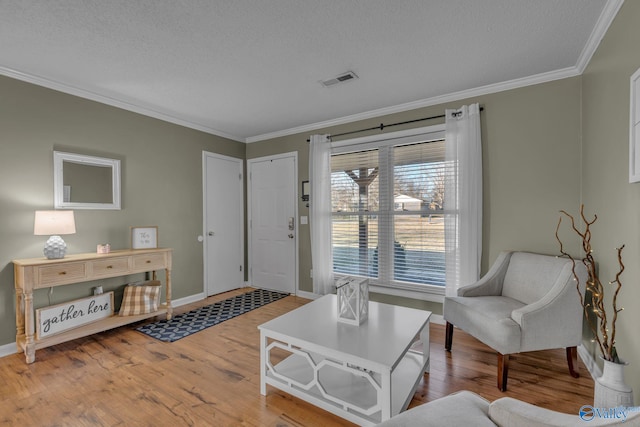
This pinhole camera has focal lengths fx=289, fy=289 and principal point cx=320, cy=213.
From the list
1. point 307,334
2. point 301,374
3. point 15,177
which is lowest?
point 301,374

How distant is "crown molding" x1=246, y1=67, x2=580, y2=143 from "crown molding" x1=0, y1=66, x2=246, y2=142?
1.16 metres

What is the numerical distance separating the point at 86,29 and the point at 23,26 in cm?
38

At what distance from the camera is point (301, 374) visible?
1943mm

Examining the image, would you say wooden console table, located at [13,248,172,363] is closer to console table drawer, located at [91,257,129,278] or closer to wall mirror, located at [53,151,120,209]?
console table drawer, located at [91,257,129,278]

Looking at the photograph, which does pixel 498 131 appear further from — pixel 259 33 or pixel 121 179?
pixel 121 179

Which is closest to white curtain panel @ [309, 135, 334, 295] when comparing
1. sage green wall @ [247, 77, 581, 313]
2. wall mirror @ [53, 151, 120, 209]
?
sage green wall @ [247, 77, 581, 313]

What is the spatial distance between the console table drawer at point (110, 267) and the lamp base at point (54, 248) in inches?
9.8

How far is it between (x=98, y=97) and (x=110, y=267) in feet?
5.70

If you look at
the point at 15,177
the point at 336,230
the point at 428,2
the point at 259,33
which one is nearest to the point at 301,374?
the point at 336,230

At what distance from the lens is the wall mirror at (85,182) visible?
2.71 meters

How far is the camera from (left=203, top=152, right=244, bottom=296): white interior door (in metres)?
4.11

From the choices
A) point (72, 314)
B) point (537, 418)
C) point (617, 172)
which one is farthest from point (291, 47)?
point (72, 314)

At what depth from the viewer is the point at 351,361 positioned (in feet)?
5.03

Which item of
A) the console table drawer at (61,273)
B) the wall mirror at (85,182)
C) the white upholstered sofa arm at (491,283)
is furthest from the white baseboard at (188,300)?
the white upholstered sofa arm at (491,283)
